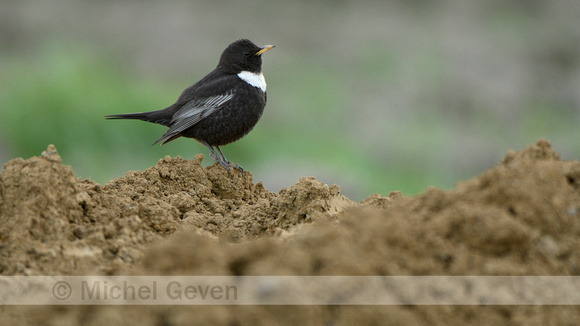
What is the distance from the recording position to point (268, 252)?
2049 millimetres

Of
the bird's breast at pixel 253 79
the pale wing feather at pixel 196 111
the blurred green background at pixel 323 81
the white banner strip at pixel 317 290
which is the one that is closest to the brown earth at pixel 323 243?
the white banner strip at pixel 317 290

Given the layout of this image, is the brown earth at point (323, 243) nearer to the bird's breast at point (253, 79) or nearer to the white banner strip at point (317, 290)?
the white banner strip at point (317, 290)

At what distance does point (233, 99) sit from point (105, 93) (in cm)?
364

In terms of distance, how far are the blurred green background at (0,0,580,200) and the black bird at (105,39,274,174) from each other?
7.43 ft

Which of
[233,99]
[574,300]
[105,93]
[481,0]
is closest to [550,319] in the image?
[574,300]

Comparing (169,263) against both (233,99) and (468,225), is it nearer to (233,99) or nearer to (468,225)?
(468,225)

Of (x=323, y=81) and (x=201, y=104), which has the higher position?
(x=323, y=81)

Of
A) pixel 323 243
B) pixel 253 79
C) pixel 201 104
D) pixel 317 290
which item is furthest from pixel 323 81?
pixel 317 290

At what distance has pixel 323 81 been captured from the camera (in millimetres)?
10453

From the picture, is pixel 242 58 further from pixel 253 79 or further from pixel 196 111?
pixel 196 111

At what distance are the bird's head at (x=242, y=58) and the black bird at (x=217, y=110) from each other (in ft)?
0.14

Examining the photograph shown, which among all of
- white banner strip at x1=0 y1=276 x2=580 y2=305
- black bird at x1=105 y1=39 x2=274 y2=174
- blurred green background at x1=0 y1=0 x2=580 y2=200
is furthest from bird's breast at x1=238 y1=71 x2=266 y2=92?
white banner strip at x1=0 y1=276 x2=580 y2=305

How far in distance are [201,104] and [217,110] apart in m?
0.15

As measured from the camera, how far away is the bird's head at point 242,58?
5.54 meters
